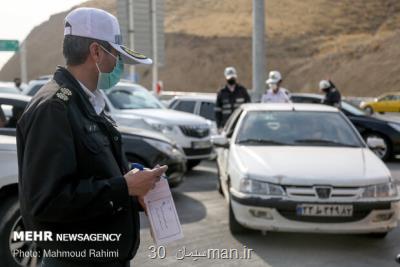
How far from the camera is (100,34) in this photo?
80.7 inches

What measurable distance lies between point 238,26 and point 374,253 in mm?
58586

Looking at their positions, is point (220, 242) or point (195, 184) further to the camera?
point (195, 184)

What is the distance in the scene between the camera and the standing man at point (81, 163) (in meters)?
1.83

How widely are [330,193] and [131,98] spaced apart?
5.87 metres

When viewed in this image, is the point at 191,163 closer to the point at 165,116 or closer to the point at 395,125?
the point at 165,116

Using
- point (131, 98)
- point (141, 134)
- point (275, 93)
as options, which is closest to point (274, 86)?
point (275, 93)

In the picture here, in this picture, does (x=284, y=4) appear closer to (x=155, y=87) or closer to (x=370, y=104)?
(x=370, y=104)

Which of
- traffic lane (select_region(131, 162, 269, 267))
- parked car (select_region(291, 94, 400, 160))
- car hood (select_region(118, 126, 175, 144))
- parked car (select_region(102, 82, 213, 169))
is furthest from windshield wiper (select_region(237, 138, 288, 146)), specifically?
parked car (select_region(291, 94, 400, 160))

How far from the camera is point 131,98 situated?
1014cm

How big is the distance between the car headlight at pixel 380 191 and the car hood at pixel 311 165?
5 centimetres

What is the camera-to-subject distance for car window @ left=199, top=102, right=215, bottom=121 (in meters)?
12.5

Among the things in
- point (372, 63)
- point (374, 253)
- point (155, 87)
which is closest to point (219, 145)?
point (374, 253)

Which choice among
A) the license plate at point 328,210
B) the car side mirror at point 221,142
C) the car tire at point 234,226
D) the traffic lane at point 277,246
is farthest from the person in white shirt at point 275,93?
A: the license plate at point 328,210

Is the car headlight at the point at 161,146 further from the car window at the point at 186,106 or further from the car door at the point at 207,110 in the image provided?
the car window at the point at 186,106
